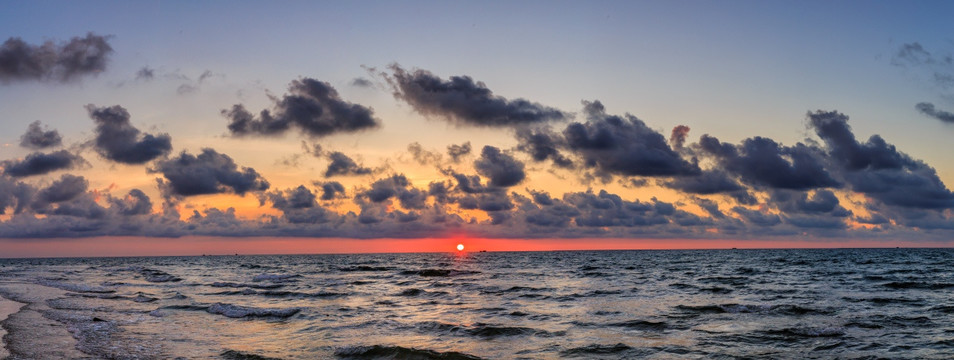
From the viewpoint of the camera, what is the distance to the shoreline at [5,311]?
56.1ft

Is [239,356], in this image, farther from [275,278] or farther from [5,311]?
[275,278]

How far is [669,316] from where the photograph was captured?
26750 millimetres

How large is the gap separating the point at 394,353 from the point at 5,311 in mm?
21141

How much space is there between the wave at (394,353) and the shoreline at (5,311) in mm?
8976

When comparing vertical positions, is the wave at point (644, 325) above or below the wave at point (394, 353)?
above

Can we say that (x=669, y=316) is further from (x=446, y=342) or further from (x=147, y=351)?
(x=147, y=351)

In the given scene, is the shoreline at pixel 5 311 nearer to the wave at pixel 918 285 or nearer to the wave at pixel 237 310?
the wave at pixel 237 310

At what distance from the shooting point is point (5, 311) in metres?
28.3

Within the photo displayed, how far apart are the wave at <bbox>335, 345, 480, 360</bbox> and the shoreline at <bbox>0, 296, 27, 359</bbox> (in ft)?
29.4

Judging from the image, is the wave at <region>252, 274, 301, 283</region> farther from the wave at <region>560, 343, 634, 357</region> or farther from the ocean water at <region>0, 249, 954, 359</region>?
the wave at <region>560, 343, 634, 357</region>

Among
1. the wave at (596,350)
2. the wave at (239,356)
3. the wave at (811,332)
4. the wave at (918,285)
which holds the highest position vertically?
→ the wave at (811,332)

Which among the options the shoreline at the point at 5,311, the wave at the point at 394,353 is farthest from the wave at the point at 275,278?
the wave at the point at 394,353

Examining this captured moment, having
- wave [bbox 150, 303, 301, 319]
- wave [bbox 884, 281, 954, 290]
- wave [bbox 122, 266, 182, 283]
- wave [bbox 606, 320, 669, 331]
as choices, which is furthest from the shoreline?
wave [bbox 884, 281, 954, 290]

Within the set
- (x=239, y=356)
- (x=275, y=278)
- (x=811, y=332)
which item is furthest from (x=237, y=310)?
(x=275, y=278)
